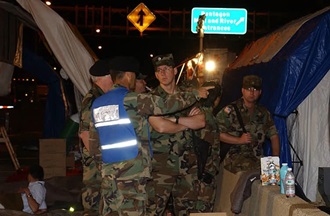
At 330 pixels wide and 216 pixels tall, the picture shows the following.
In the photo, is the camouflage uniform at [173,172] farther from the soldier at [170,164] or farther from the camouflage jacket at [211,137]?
the camouflage jacket at [211,137]

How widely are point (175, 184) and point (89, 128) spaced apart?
5.04 feet

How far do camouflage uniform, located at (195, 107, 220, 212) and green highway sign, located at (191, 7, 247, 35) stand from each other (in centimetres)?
1673

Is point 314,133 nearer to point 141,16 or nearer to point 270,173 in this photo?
point 270,173

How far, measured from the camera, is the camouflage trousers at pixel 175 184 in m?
6.96

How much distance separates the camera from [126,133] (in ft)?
17.2

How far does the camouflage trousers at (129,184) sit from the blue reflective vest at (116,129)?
7 cm

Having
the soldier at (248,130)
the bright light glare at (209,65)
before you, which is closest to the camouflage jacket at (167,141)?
the soldier at (248,130)

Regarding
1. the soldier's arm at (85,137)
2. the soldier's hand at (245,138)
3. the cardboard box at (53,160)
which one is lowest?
the cardboard box at (53,160)

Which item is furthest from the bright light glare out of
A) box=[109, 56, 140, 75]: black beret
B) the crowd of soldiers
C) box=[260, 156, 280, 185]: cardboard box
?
box=[109, 56, 140, 75]: black beret

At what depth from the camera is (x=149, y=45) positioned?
196 feet

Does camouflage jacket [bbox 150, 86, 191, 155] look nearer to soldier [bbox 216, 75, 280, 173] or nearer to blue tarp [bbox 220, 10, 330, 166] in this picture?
soldier [bbox 216, 75, 280, 173]

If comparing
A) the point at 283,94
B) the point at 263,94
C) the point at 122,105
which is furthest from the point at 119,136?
the point at 263,94

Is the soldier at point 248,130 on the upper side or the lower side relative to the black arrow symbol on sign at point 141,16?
lower

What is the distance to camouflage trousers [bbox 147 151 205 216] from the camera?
696cm
